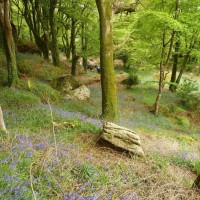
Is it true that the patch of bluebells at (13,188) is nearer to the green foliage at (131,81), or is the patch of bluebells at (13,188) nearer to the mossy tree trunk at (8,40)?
the mossy tree trunk at (8,40)

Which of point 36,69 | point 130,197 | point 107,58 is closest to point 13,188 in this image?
point 130,197

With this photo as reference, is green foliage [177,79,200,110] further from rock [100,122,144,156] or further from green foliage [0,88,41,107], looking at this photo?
→ rock [100,122,144,156]

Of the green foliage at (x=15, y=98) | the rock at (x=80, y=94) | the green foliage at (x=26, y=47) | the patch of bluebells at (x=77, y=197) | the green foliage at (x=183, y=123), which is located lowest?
the green foliage at (x=183, y=123)

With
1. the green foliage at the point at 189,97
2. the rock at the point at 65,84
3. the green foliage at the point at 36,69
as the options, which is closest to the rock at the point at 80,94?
the rock at the point at 65,84

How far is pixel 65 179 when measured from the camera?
143 inches

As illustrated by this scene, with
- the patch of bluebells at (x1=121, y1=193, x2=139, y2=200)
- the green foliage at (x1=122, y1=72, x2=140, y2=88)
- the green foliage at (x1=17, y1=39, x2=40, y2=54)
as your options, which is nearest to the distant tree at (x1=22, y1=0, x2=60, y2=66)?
the green foliage at (x1=17, y1=39, x2=40, y2=54)

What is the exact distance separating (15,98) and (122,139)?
6.08 m

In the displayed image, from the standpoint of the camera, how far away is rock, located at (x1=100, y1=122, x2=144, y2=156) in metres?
5.81

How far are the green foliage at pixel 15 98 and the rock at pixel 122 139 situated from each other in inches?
183

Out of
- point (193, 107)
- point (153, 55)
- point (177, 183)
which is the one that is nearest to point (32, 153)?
point (177, 183)

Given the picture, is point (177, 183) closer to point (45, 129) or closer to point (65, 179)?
point (65, 179)

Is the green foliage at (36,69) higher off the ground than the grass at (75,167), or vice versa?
the grass at (75,167)

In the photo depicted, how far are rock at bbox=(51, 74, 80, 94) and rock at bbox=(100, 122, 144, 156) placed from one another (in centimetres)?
911

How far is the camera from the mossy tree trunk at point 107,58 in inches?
367
